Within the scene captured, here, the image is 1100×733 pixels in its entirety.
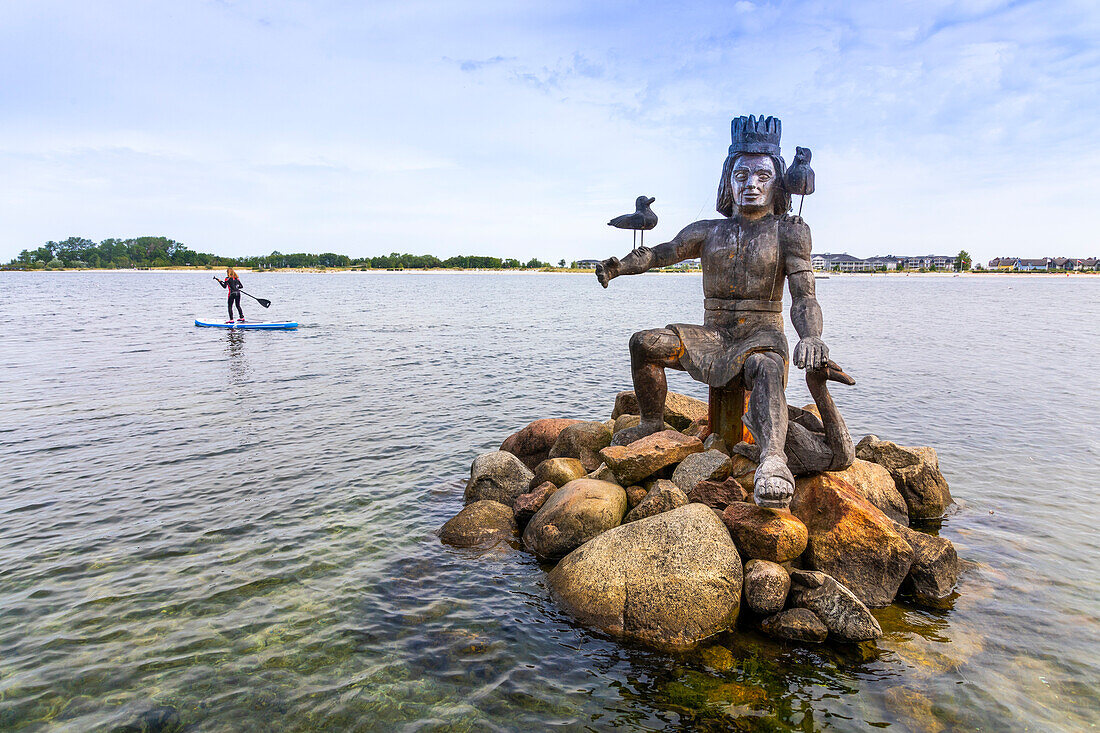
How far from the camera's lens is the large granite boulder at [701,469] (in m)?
6.74

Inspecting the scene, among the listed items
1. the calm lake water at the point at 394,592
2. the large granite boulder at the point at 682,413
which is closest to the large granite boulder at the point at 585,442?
the large granite boulder at the point at 682,413

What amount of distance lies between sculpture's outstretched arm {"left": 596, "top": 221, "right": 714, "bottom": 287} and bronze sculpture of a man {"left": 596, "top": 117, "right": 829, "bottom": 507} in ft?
0.04

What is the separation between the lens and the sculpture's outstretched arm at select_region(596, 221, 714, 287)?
7391mm

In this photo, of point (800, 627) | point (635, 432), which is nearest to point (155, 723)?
point (800, 627)

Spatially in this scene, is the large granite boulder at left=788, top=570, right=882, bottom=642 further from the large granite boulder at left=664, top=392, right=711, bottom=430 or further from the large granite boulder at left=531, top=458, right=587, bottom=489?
the large granite boulder at left=664, top=392, right=711, bottom=430

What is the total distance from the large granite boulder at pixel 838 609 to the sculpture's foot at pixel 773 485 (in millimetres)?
728

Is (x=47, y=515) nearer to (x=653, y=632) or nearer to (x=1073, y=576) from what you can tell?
(x=653, y=632)

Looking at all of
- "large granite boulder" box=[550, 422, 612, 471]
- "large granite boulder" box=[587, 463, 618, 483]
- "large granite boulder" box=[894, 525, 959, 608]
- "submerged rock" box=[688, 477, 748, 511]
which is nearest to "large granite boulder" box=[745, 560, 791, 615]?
"submerged rock" box=[688, 477, 748, 511]

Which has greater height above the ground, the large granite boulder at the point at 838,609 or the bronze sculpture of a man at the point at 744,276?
the bronze sculpture of a man at the point at 744,276

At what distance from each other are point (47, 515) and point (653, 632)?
7.91 meters

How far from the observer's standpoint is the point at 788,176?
689 centimetres

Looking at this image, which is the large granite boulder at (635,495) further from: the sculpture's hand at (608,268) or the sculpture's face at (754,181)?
the sculpture's face at (754,181)

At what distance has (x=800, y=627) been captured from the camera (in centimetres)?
523

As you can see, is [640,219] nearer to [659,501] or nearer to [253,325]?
[659,501]
